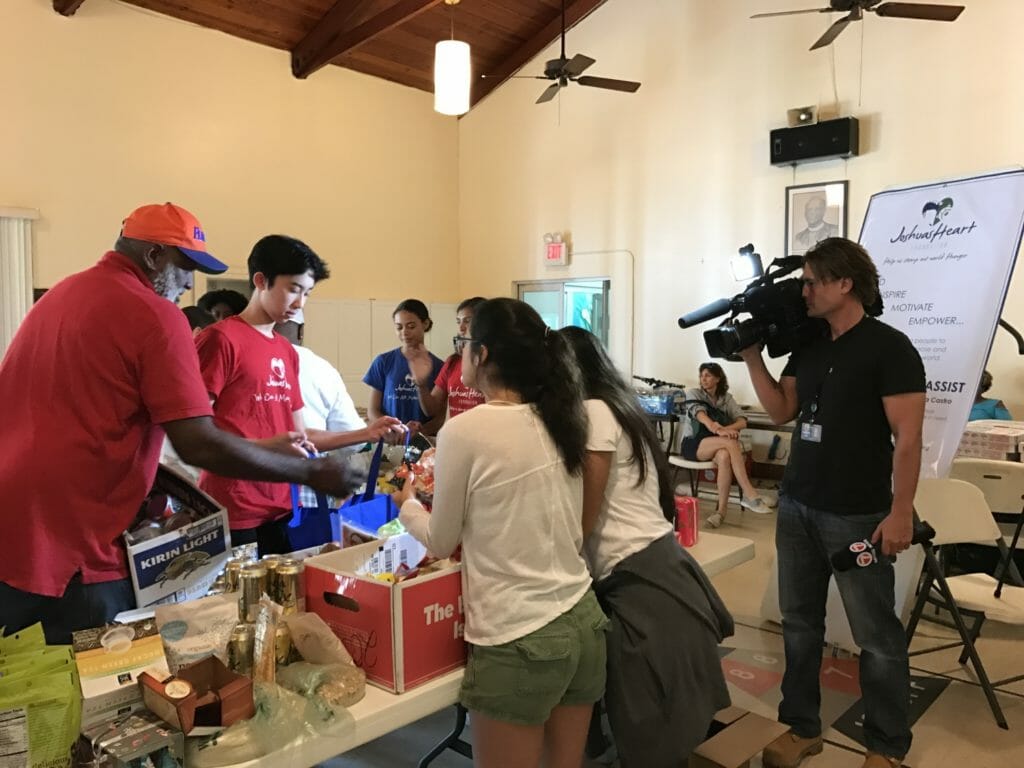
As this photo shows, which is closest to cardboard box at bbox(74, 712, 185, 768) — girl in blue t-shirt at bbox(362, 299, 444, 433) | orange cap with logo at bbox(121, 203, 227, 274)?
orange cap with logo at bbox(121, 203, 227, 274)

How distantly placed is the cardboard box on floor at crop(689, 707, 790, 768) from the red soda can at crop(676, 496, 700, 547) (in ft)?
1.65

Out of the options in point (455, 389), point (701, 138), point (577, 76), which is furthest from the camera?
point (701, 138)

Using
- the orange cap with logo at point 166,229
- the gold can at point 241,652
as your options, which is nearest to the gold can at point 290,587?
the gold can at point 241,652

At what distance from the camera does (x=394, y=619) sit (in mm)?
1386

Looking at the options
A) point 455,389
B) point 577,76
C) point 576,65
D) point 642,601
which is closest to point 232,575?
point 642,601

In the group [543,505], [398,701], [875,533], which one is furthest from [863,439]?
[398,701]

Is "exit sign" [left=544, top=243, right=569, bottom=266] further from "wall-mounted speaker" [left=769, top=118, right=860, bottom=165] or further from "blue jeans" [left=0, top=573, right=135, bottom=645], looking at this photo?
"blue jeans" [left=0, top=573, right=135, bottom=645]

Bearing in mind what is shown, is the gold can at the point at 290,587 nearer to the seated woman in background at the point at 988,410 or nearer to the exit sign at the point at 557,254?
the seated woman in background at the point at 988,410

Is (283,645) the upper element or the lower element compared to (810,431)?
lower

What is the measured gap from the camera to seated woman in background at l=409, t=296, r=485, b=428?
3670 mm

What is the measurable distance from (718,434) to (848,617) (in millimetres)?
3915

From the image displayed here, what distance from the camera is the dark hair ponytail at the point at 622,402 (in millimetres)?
1756

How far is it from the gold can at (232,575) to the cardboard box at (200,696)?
29 cm

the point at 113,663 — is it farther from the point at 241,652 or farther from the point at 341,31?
the point at 341,31
